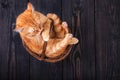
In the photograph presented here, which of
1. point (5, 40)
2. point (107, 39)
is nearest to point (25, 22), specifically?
point (5, 40)

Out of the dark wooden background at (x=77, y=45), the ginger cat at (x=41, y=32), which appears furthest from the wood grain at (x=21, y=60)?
the ginger cat at (x=41, y=32)

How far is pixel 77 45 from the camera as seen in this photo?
50.0 inches

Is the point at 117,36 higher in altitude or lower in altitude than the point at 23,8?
lower

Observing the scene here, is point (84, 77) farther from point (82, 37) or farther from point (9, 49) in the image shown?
point (9, 49)

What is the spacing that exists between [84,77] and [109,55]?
149mm

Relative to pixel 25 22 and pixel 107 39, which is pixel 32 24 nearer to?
pixel 25 22

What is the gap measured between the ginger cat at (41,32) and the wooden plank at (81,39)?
5.3 inches

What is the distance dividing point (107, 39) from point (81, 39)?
12 cm

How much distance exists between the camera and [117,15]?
1.29 metres

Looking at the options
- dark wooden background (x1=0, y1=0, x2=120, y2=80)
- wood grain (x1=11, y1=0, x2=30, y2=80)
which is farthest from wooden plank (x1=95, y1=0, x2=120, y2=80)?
wood grain (x1=11, y1=0, x2=30, y2=80)

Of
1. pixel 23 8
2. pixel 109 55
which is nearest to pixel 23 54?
pixel 23 8

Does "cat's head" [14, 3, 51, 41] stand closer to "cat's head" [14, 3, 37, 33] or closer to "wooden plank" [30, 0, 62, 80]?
"cat's head" [14, 3, 37, 33]

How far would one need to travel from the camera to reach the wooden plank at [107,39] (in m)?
1.27

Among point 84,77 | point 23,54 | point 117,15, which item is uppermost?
point 117,15
